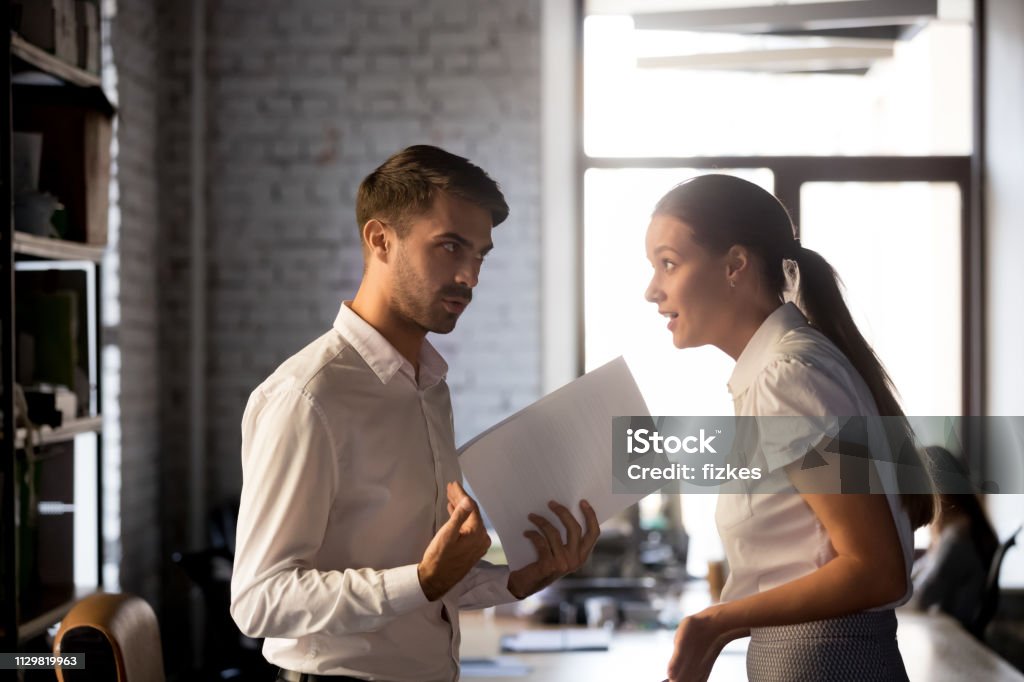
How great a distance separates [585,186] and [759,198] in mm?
3597

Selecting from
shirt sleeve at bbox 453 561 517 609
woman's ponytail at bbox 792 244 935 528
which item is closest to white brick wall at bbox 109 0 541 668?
shirt sleeve at bbox 453 561 517 609

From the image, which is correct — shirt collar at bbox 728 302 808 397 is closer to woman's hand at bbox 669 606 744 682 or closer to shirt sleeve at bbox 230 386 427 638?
woman's hand at bbox 669 606 744 682

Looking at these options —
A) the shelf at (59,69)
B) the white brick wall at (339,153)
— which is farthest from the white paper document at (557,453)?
the white brick wall at (339,153)

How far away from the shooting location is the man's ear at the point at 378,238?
1.42 m

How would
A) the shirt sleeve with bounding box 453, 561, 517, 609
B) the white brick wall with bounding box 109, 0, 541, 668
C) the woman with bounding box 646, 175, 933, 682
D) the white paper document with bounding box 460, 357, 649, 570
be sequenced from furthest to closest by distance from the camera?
1. the white brick wall with bounding box 109, 0, 541, 668
2. the shirt sleeve with bounding box 453, 561, 517, 609
3. the white paper document with bounding box 460, 357, 649, 570
4. the woman with bounding box 646, 175, 933, 682

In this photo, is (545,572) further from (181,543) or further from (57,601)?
(181,543)

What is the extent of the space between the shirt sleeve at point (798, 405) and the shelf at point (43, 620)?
1967 millimetres

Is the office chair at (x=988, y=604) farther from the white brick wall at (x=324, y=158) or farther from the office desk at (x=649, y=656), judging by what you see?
the white brick wall at (x=324, y=158)

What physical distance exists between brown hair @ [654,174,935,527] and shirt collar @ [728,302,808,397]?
0.02 meters

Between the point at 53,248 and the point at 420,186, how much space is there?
5.32ft

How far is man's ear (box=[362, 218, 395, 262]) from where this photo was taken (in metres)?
1.42

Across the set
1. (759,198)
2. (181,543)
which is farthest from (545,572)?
(181,543)

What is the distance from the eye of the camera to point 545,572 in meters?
1.39

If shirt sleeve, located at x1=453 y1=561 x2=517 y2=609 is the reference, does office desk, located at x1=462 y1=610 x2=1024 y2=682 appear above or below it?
below
